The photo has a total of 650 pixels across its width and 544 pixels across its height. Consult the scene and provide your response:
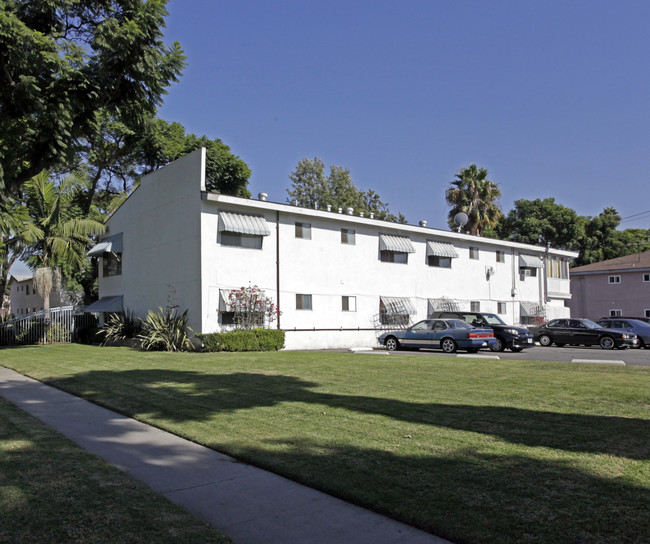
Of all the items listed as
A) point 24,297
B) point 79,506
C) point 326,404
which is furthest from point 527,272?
point 24,297

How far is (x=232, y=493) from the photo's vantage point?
5125 mm

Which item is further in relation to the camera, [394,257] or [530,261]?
[530,261]

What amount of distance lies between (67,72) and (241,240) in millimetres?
11882

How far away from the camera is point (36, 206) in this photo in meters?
28.7

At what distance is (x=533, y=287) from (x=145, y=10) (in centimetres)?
3154

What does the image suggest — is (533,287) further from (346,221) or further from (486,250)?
(346,221)

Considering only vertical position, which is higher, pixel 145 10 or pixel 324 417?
pixel 145 10

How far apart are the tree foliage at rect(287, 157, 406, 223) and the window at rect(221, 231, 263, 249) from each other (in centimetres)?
3496

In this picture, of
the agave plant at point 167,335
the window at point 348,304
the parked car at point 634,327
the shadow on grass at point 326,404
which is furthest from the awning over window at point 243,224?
the parked car at point 634,327

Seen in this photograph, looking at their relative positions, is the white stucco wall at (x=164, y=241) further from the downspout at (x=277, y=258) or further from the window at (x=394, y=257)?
the window at (x=394, y=257)

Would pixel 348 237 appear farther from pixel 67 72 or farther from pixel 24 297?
pixel 24 297

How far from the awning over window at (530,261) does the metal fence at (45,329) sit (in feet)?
86.5

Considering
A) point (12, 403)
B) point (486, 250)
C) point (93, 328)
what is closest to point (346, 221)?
point (486, 250)

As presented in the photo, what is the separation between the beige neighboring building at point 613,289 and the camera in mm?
40281
